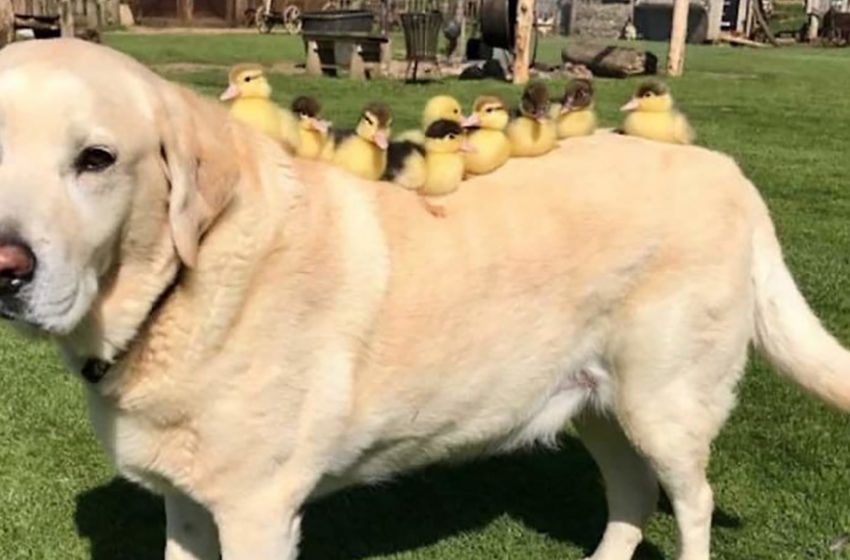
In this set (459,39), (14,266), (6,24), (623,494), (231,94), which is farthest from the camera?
(459,39)

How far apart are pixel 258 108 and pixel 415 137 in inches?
20.9

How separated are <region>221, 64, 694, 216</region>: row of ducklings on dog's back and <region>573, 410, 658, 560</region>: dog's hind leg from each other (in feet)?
3.31

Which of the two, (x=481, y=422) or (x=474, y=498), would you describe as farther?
(x=474, y=498)

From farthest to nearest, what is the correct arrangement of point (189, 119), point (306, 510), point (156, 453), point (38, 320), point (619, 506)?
point (306, 510)
point (619, 506)
point (156, 453)
point (189, 119)
point (38, 320)

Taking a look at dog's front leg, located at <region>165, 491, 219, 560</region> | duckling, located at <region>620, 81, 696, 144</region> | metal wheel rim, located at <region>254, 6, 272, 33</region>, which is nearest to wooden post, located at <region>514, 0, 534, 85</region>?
duckling, located at <region>620, 81, 696, 144</region>

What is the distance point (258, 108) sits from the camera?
3.24 meters

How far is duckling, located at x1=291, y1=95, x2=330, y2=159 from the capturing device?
329cm

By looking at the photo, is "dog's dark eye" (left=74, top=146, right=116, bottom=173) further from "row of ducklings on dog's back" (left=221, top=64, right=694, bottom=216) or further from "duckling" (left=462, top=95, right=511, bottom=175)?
"duckling" (left=462, top=95, right=511, bottom=175)

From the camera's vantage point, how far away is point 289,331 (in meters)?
2.82

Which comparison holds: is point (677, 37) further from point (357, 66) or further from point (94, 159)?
point (94, 159)

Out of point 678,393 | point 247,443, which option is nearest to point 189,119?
point 247,443

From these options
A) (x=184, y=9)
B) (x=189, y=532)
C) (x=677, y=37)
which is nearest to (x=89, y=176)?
(x=189, y=532)

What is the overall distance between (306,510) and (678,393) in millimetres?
1572

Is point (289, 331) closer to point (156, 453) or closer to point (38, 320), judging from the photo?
point (156, 453)
